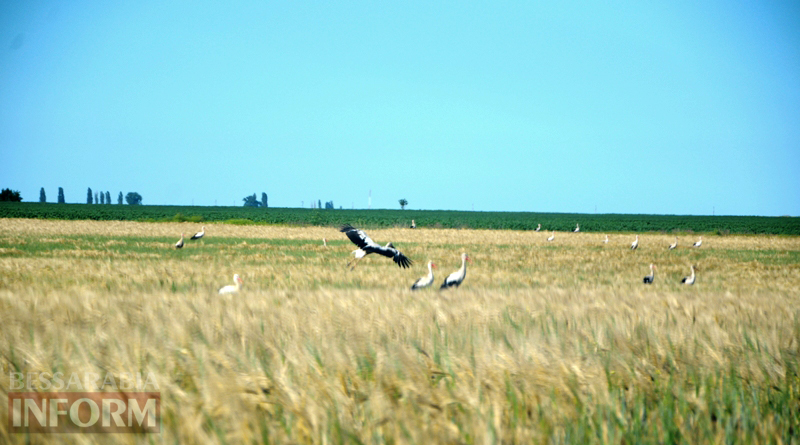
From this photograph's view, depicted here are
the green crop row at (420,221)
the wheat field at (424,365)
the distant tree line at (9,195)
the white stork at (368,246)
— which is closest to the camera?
the wheat field at (424,365)

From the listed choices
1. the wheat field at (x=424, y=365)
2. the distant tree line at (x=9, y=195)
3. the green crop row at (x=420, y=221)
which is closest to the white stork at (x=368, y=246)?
the wheat field at (x=424, y=365)

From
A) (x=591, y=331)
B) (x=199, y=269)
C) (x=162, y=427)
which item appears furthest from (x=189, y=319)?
(x=199, y=269)

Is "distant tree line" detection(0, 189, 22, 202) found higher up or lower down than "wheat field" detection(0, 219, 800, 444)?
higher up

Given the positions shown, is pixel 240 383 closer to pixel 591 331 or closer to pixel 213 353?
pixel 213 353

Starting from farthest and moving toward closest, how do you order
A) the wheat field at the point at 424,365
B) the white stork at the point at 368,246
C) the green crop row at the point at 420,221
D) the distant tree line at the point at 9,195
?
1. the distant tree line at the point at 9,195
2. the green crop row at the point at 420,221
3. the white stork at the point at 368,246
4. the wheat field at the point at 424,365

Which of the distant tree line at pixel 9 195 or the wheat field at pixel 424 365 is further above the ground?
the distant tree line at pixel 9 195

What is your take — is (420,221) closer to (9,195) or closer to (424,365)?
(424,365)

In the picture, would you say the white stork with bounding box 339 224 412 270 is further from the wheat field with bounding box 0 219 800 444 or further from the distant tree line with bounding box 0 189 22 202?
the distant tree line with bounding box 0 189 22 202

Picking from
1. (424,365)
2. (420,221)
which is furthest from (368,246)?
(420,221)

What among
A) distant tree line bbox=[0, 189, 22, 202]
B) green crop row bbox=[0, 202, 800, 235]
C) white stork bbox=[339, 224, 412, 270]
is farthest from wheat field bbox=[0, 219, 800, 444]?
distant tree line bbox=[0, 189, 22, 202]

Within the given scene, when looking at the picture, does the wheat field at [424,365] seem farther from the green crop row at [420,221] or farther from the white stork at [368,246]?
the green crop row at [420,221]

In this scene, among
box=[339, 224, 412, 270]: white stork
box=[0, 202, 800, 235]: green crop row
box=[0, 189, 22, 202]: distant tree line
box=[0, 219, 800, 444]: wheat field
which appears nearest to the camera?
box=[0, 219, 800, 444]: wheat field

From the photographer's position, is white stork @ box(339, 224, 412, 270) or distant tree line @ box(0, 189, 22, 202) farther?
distant tree line @ box(0, 189, 22, 202)

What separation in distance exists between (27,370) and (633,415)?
3206mm
